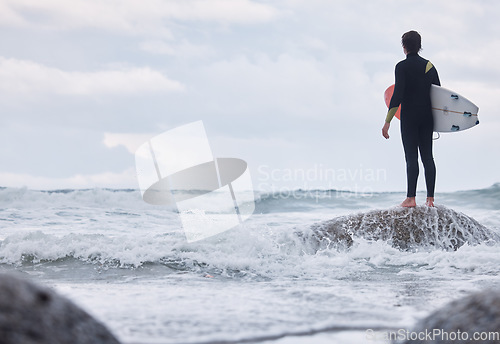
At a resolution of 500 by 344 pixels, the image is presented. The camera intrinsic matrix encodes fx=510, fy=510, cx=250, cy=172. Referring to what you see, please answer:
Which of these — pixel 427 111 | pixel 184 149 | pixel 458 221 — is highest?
pixel 427 111

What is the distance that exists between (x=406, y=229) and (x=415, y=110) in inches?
62.3

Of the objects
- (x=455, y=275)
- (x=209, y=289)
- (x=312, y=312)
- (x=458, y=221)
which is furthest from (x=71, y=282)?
(x=458, y=221)

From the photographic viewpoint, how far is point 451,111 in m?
6.94

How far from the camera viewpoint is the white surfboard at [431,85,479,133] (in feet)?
22.5

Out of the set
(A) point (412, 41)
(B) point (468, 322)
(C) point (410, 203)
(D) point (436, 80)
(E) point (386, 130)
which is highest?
(A) point (412, 41)

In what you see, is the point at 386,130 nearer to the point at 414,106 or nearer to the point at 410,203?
the point at 414,106

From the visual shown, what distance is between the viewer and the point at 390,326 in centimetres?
292

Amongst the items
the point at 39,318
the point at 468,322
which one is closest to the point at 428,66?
the point at 468,322

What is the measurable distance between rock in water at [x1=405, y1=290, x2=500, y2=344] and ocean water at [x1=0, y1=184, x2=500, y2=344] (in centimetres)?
52

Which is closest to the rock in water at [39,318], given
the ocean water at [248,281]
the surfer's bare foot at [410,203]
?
the ocean water at [248,281]

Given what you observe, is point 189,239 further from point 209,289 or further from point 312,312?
point 312,312

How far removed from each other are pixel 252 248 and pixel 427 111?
2.93m

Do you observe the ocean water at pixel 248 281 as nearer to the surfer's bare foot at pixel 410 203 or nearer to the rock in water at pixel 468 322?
the rock in water at pixel 468 322

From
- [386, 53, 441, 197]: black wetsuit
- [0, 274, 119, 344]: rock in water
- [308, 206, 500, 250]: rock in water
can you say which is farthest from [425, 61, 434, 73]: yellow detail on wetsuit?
[0, 274, 119, 344]: rock in water
